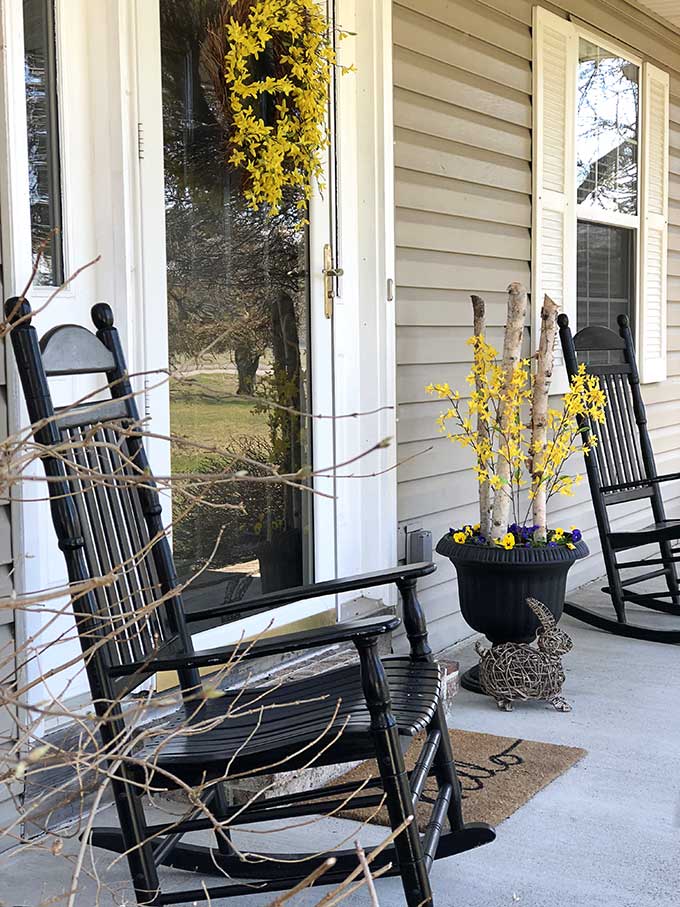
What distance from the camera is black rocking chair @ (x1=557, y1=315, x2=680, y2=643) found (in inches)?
171

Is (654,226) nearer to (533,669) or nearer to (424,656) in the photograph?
(533,669)

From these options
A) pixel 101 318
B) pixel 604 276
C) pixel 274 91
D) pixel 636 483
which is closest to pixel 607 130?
pixel 604 276

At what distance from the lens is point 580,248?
17.5 ft

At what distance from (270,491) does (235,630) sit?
1.46 feet

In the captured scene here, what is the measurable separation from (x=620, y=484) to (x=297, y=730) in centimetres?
297

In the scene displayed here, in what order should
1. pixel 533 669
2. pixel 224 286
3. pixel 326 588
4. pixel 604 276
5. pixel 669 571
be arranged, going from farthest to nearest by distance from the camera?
1. pixel 604 276
2. pixel 669 571
3. pixel 533 669
4. pixel 224 286
5. pixel 326 588

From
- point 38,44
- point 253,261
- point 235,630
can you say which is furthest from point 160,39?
point 235,630

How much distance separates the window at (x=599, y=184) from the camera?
192 inches

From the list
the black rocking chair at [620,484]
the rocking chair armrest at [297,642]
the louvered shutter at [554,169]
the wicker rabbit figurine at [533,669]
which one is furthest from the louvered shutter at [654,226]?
the rocking chair armrest at [297,642]

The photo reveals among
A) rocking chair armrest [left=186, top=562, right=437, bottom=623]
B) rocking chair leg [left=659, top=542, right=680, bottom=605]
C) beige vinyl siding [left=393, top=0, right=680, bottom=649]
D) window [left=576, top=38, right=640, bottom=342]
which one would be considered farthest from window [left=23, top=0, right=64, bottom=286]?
window [left=576, top=38, right=640, bottom=342]

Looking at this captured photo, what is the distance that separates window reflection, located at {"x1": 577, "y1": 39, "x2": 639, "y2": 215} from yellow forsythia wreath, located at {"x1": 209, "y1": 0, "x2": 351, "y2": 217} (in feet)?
7.20

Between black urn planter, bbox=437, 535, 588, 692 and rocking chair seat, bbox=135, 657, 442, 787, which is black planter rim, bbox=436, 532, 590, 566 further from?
rocking chair seat, bbox=135, 657, 442, 787

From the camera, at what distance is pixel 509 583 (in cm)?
350

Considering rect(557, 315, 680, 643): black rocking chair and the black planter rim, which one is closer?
the black planter rim
